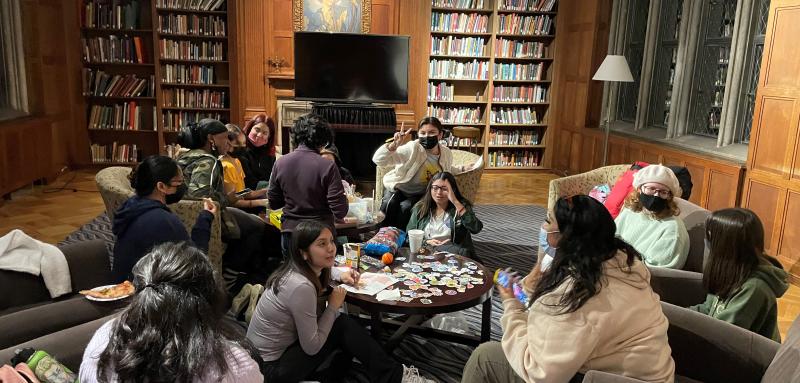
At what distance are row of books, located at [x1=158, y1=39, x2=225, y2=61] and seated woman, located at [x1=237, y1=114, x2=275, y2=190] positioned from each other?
3.48 m

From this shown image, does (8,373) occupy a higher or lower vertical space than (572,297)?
lower

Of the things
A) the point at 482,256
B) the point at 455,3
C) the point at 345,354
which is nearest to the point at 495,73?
the point at 455,3

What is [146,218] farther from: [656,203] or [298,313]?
[656,203]

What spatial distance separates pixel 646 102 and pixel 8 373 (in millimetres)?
7130

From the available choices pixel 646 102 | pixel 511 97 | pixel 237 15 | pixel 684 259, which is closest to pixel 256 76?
pixel 237 15

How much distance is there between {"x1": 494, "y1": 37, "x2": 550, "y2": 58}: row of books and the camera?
8.52 metres

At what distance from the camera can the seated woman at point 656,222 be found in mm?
3150

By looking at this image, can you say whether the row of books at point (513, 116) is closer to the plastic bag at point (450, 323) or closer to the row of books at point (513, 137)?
the row of books at point (513, 137)

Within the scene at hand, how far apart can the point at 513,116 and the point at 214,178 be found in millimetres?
5982

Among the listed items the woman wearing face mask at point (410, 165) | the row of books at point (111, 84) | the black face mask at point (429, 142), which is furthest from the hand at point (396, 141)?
the row of books at point (111, 84)

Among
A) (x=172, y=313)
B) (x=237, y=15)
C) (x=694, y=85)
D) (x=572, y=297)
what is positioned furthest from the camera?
(x=237, y=15)

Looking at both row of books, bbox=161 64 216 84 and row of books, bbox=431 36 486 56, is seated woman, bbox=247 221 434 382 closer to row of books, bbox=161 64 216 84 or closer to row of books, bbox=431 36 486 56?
row of books, bbox=161 64 216 84

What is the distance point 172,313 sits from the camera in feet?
4.66

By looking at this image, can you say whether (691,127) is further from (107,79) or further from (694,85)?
(107,79)
